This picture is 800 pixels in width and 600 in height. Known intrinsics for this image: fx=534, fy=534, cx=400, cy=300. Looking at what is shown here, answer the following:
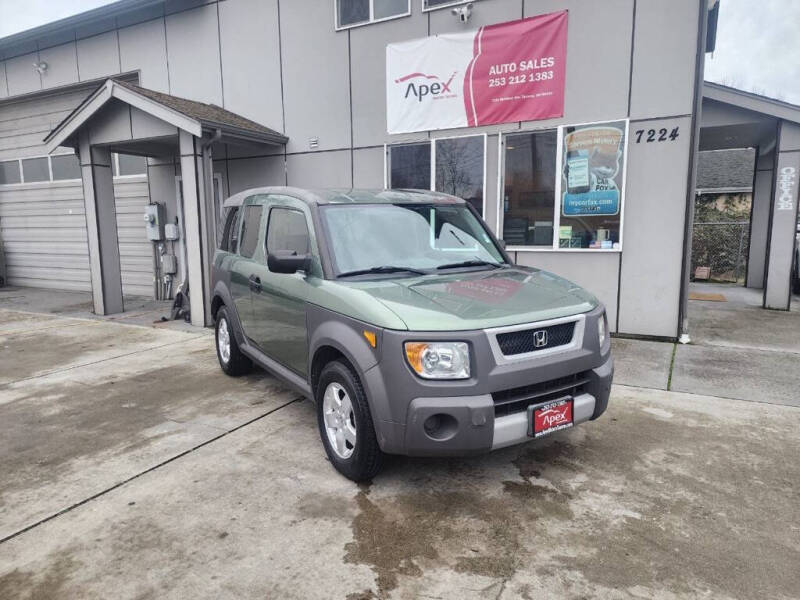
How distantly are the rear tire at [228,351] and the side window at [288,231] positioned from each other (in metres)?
1.35

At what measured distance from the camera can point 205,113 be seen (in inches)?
336

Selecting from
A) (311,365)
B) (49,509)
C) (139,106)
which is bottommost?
(49,509)

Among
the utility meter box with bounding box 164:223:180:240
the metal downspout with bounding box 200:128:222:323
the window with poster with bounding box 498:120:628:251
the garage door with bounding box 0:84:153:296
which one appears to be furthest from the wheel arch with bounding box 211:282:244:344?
the garage door with bounding box 0:84:153:296

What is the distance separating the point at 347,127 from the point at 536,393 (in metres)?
7.00

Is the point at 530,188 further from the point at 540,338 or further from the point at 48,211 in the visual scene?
the point at 48,211

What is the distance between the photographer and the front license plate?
3062mm

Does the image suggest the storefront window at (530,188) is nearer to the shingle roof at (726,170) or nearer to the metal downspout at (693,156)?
the metal downspout at (693,156)

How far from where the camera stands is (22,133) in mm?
13695

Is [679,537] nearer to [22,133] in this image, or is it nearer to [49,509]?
[49,509]

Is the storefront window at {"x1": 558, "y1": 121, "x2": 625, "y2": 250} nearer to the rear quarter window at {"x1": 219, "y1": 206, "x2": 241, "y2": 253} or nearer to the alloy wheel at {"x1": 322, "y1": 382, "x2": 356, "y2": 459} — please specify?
the rear quarter window at {"x1": 219, "y1": 206, "x2": 241, "y2": 253}

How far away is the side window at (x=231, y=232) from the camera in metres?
5.45

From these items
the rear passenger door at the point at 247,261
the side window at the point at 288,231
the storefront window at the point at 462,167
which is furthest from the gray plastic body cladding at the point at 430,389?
the storefront window at the point at 462,167

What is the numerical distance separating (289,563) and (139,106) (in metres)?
7.87

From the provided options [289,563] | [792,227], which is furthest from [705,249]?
[289,563]
